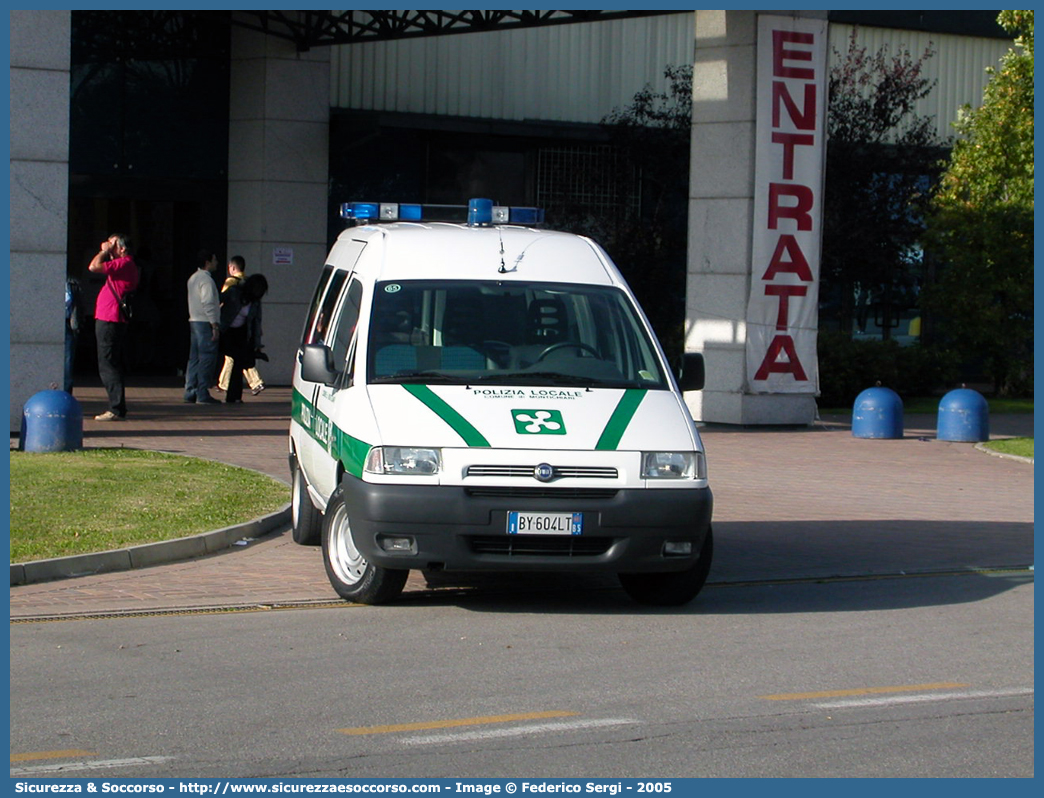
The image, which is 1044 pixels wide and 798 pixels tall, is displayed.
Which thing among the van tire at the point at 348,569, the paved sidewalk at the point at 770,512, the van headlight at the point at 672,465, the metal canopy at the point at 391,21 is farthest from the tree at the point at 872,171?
the van tire at the point at 348,569

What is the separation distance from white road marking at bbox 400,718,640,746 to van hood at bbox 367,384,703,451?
2.12 meters

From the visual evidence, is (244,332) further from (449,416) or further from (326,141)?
(449,416)

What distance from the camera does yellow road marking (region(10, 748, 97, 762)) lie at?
5.77 meters

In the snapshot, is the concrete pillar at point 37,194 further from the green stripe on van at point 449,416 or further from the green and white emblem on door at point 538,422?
the green and white emblem on door at point 538,422

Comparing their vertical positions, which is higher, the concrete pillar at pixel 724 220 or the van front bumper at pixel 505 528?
the concrete pillar at pixel 724 220

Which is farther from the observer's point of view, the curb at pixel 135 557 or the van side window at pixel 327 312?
the van side window at pixel 327 312

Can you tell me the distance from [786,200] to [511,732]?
14.9 meters

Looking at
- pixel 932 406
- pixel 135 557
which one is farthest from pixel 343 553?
pixel 932 406

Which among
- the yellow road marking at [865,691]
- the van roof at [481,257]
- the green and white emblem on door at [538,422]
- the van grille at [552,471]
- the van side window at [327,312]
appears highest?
the van roof at [481,257]

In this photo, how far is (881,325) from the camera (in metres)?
30.1

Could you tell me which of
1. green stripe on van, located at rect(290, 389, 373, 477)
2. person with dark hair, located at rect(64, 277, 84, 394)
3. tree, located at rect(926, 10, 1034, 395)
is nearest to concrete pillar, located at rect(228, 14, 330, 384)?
person with dark hair, located at rect(64, 277, 84, 394)

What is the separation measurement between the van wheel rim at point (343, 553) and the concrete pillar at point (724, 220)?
11866 millimetres

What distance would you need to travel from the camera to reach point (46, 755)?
5812 mm

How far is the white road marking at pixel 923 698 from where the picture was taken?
22.4ft
